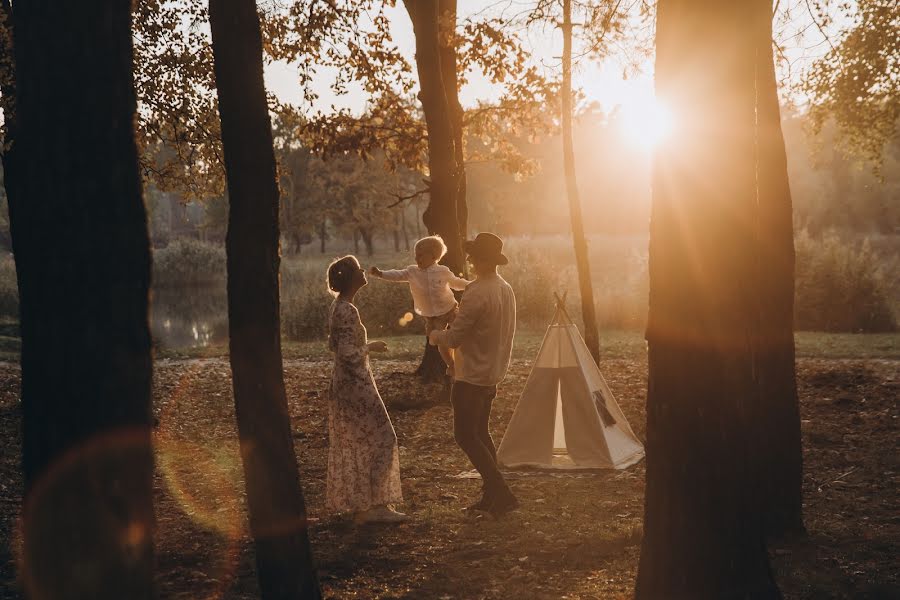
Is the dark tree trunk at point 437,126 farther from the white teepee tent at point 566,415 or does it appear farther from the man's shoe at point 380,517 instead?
the man's shoe at point 380,517

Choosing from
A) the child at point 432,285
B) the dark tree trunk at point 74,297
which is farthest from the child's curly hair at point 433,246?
the dark tree trunk at point 74,297

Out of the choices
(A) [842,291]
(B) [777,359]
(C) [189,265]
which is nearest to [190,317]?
(C) [189,265]

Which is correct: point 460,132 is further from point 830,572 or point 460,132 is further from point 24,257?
point 24,257

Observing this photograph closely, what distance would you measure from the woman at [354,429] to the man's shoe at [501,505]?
2.79 feet

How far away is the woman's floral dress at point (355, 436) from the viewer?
7.10 metres

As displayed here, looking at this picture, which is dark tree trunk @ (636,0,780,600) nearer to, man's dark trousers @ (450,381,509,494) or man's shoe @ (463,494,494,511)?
man's dark trousers @ (450,381,509,494)

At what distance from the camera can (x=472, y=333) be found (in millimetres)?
7195

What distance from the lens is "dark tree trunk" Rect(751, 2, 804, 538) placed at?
21.7ft

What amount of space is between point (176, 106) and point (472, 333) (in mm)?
8223

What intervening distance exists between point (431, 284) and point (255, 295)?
4032mm

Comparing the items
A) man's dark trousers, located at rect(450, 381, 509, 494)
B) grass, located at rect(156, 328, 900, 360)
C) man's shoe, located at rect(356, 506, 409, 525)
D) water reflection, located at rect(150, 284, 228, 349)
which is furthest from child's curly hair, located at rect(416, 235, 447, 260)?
water reflection, located at rect(150, 284, 228, 349)

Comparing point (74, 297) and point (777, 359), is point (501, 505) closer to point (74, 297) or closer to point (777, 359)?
point (777, 359)

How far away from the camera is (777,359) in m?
6.66

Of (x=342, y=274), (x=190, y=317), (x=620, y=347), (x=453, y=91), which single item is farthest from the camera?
(x=190, y=317)
